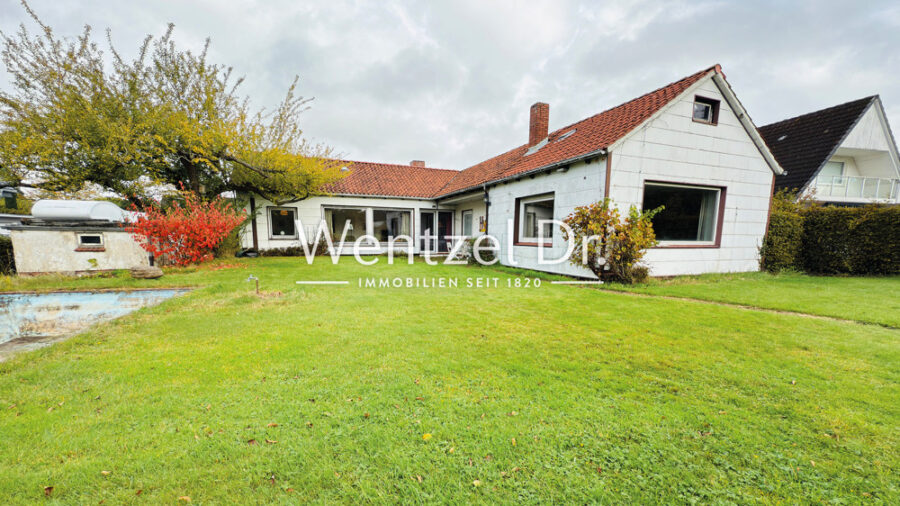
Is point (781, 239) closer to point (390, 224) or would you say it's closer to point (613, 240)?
point (613, 240)

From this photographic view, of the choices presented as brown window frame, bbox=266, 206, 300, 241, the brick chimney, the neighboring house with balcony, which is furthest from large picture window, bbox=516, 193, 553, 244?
the neighboring house with balcony

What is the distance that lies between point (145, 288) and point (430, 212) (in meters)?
11.4

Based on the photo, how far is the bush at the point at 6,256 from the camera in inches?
320

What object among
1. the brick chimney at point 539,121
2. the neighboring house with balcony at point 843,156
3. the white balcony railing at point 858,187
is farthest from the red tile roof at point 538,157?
the white balcony railing at point 858,187

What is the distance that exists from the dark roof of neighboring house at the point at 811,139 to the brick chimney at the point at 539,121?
10398 millimetres

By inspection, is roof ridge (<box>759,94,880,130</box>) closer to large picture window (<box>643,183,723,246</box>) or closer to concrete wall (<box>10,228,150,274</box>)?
large picture window (<box>643,183,723,246</box>)

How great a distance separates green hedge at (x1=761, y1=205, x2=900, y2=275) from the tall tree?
48.2 ft

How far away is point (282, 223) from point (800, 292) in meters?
16.6

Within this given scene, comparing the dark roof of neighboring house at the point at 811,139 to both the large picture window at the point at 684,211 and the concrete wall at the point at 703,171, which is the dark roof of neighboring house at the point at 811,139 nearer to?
the concrete wall at the point at 703,171

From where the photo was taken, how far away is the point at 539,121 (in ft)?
38.9

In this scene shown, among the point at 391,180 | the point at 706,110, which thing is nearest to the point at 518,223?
the point at 706,110

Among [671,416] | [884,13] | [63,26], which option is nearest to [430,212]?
[63,26]

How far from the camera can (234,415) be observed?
6.88ft

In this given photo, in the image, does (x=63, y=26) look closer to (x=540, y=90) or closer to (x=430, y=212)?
(x=430, y=212)
